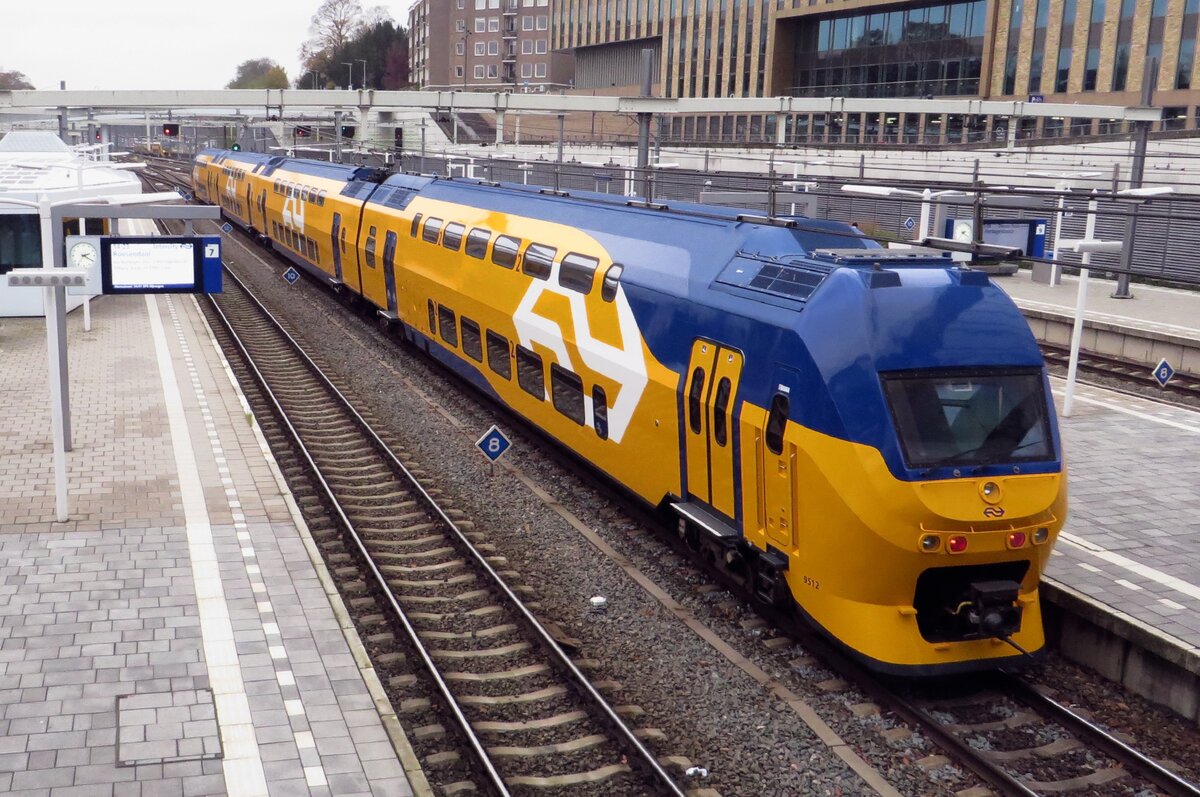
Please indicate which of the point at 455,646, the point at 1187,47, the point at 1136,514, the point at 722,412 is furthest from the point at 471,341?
the point at 1187,47

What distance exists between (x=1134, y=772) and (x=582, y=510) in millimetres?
6994

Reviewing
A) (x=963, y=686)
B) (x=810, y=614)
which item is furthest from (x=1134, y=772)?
(x=810, y=614)

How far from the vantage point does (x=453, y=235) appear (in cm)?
1833

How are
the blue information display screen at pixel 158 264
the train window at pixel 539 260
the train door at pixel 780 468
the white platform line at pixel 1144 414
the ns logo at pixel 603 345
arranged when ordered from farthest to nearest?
the white platform line at pixel 1144 414 → the train window at pixel 539 260 → the blue information display screen at pixel 158 264 → the ns logo at pixel 603 345 → the train door at pixel 780 468

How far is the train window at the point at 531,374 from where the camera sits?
582 inches

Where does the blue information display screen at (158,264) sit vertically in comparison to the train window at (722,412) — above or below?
above

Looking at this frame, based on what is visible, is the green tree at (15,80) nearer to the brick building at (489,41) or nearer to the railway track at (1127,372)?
the brick building at (489,41)

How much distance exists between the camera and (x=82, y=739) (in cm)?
777

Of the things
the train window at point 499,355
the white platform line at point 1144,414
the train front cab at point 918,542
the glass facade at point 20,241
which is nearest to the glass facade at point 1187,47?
A: the white platform line at point 1144,414

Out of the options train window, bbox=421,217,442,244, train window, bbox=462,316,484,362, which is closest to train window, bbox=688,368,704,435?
train window, bbox=462,316,484,362

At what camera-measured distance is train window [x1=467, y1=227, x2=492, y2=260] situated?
669 inches

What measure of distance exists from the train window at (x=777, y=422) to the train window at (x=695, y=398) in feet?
4.29

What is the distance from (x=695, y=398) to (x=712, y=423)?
42cm

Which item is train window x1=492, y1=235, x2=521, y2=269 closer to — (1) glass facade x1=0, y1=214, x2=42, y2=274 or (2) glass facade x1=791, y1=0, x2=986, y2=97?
(1) glass facade x1=0, y1=214, x2=42, y2=274
